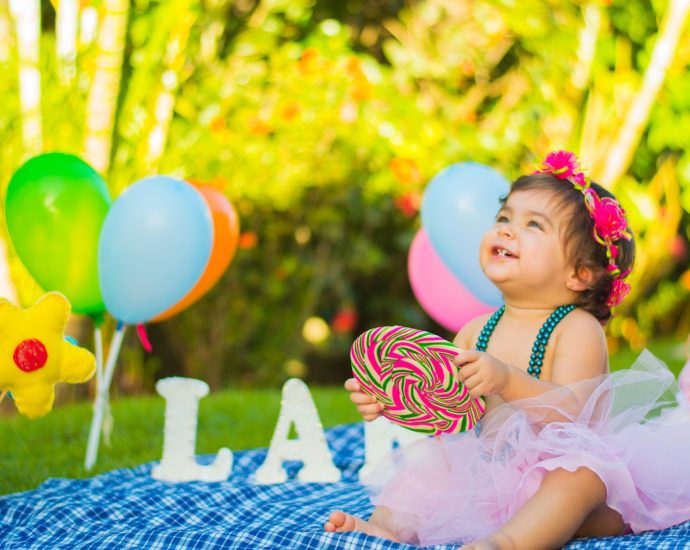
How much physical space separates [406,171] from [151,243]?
2.22 m

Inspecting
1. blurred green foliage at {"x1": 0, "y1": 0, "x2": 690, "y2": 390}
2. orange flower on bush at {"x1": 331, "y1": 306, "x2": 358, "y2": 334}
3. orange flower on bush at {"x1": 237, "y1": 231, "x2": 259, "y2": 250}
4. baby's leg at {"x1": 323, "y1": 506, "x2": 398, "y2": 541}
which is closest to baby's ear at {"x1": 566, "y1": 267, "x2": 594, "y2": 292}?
baby's leg at {"x1": 323, "y1": 506, "x2": 398, "y2": 541}

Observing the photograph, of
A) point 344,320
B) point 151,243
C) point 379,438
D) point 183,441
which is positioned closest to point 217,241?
point 151,243

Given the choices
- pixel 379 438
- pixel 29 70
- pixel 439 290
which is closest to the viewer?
pixel 379 438

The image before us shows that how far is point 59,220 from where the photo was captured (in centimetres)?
242

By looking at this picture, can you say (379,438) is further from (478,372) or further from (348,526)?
(478,372)

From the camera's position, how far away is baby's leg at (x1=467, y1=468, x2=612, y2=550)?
1603 millimetres

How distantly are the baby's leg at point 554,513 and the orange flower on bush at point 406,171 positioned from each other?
2877 millimetres

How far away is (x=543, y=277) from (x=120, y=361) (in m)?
2.99

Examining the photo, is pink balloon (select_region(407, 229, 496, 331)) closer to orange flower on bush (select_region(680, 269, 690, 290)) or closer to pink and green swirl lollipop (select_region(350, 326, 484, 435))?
pink and green swirl lollipop (select_region(350, 326, 484, 435))

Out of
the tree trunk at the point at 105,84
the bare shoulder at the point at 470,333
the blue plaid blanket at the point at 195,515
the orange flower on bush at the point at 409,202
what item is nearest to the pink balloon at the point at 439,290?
the blue plaid blanket at the point at 195,515

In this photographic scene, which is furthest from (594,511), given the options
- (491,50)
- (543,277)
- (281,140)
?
(491,50)

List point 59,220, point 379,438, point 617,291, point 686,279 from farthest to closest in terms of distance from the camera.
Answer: point 686,279, point 379,438, point 59,220, point 617,291

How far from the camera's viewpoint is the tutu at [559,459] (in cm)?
173

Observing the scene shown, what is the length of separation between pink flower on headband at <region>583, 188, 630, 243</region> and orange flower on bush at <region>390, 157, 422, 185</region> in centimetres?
252
